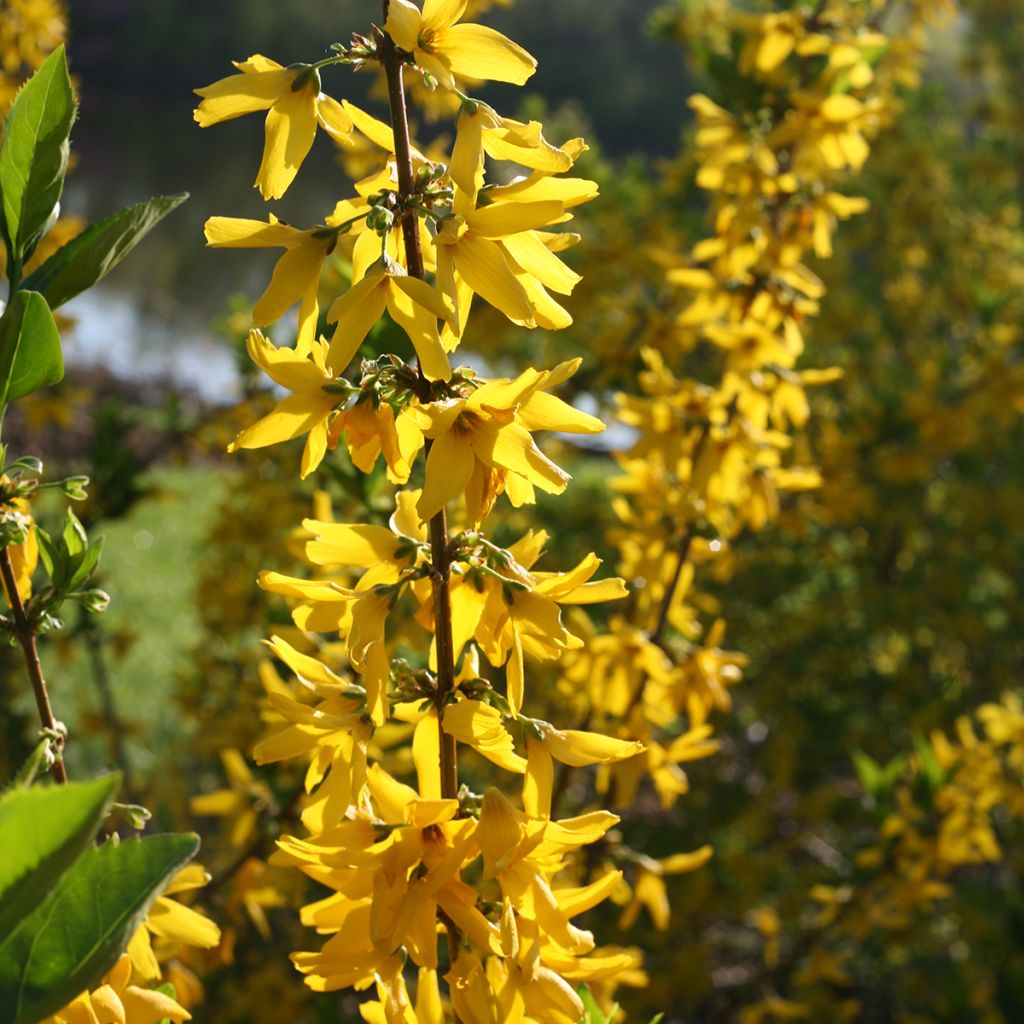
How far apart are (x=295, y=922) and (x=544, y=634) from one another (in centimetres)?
270

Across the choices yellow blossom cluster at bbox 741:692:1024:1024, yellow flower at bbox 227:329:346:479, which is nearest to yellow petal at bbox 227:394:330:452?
yellow flower at bbox 227:329:346:479

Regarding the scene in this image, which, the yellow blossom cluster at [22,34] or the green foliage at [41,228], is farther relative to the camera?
the yellow blossom cluster at [22,34]

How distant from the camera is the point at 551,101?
2170 cm

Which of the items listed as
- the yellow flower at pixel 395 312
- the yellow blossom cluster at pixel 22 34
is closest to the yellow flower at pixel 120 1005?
the yellow flower at pixel 395 312

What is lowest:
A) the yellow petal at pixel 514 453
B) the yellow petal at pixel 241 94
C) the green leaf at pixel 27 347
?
the yellow petal at pixel 514 453

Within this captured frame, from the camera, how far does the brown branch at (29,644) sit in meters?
0.99

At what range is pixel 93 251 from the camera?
94 centimetres

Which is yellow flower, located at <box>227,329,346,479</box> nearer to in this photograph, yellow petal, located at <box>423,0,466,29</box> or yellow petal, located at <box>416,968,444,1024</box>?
yellow petal, located at <box>423,0,466,29</box>

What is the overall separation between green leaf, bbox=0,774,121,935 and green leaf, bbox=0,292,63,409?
389 mm

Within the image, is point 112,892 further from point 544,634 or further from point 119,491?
point 119,491

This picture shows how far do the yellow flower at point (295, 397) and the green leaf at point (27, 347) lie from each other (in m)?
0.16

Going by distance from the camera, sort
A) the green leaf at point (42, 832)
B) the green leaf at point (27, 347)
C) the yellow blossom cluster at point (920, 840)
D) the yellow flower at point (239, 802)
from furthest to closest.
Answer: the yellow blossom cluster at point (920, 840) < the yellow flower at point (239, 802) < the green leaf at point (27, 347) < the green leaf at point (42, 832)

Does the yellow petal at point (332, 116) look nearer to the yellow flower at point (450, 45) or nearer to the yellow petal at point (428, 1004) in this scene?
the yellow flower at point (450, 45)

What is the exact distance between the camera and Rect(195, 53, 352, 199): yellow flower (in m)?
1.01
